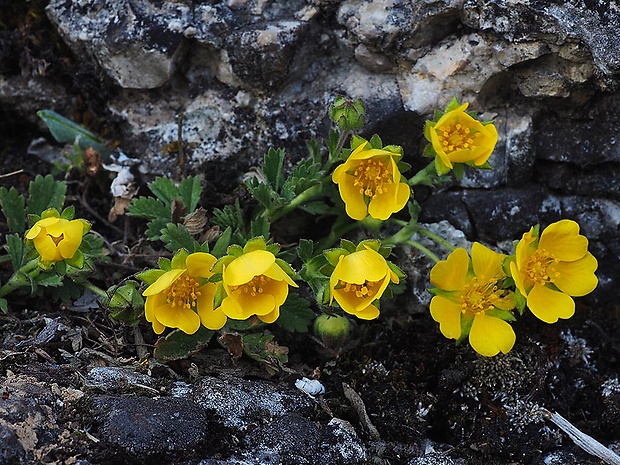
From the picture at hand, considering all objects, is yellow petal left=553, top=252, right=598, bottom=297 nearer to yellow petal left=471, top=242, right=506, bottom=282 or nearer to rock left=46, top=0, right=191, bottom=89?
yellow petal left=471, top=242, right=506, bottom=282

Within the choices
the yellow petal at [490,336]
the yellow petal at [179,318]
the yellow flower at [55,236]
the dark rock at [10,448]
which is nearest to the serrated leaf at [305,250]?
the yellow petal at [179,318]

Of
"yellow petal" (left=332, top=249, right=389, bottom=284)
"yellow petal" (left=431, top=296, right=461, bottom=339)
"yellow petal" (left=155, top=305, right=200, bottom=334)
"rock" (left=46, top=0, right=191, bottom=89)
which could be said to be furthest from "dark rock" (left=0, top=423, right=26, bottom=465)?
"rock" (left=46, top=0, right=191, bottom=89)

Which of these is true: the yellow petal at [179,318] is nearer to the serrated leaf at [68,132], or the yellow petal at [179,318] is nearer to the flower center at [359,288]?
the flower center at [359,288]

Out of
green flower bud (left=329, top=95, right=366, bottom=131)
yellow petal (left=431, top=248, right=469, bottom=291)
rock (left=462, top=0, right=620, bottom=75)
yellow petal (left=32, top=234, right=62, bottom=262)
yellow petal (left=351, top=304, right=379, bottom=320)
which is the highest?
rock (left=462, top=0, right=620, bottom=75)

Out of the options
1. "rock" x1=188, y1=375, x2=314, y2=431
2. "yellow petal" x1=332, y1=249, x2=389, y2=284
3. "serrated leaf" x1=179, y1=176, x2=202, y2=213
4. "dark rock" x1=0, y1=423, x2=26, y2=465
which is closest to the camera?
"dark rock" x1=0, y1=423, x2=26, y2=465

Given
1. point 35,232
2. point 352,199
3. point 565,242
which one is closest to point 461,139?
point 352,199

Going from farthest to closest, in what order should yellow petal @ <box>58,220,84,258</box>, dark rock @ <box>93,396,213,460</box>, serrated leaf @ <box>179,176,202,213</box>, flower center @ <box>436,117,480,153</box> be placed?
1. serrated leaf @ <box>179,176,202,213</box>
2. flower center @ <box>436,117,480,153</box>
3. yellow petal @ <box>58,220,84,258</box>
4. dark rock @ <box>93,396,213,460</box>
